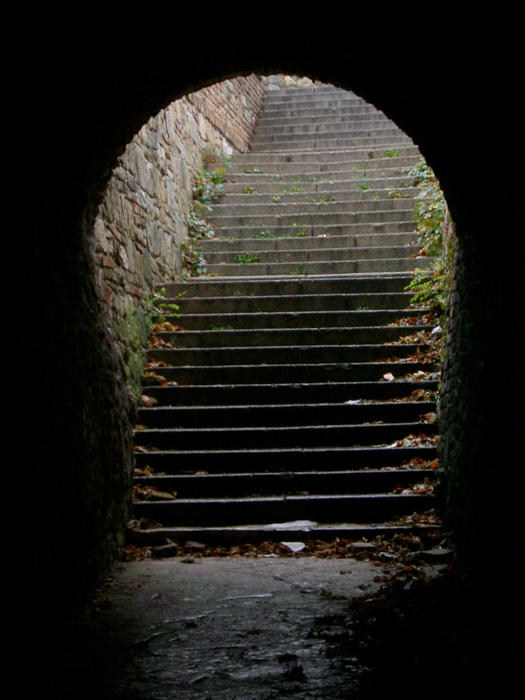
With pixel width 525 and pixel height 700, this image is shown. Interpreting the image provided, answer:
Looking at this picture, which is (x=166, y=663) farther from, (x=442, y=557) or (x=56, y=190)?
(x=56, y=190)

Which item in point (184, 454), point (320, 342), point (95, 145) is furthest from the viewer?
point (320, 342)

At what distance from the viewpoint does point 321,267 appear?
7.48m

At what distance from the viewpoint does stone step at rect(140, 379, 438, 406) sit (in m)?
5.29

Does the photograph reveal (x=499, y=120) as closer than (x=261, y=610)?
Yes

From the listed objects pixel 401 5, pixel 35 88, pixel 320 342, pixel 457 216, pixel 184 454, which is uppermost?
pixel 401 5

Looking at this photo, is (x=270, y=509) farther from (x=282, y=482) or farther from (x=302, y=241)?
(x=302, y=241)

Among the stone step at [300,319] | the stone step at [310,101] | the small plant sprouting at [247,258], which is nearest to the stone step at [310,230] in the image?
the small plant sprouting at [247,258]

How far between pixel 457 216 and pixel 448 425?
49.9 inches

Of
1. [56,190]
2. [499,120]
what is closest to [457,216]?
[499,120]

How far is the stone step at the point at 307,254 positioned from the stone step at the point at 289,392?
244 centimetres

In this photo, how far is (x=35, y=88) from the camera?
2643 mm

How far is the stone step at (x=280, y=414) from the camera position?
16.7 feet

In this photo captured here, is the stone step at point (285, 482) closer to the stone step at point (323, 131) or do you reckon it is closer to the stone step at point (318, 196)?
the stone step at point (318, 196)

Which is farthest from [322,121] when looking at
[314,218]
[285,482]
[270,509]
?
[270,509]
